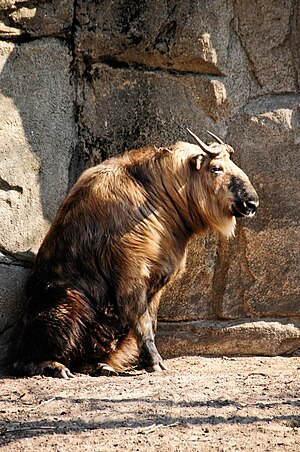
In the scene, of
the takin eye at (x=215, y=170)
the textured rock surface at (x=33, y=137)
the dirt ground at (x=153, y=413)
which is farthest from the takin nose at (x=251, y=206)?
the textured rock surface at (x=33, y=137)

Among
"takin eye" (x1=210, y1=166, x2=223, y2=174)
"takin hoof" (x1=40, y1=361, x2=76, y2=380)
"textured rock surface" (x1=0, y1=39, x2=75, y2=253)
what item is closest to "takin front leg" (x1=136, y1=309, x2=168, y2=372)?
"takin hoof" (x1=40, y1=361, x2=76, y2=380)

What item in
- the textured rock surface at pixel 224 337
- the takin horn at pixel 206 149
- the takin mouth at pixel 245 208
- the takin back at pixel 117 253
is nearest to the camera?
the takin back at pixel 117 253

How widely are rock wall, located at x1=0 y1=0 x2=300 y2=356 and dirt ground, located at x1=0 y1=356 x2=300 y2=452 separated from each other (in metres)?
1.05

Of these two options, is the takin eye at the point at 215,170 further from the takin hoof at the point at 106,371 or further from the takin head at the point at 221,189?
the takin hoof at the point at 106,371

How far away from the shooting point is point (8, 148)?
6.83 m

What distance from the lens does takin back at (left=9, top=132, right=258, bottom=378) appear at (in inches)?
258

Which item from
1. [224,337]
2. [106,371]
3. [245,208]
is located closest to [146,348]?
[106,371]

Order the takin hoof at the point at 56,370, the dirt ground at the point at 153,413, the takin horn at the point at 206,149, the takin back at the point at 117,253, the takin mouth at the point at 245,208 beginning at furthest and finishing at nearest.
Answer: the takin mouth at the point at 245,208, the takin horn at the point at 206,149, the takin back at the point at 117,253, the takin hoof at the point at 56,370, the dirt ground at the point at 153,413

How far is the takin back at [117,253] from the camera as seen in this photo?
6551mm

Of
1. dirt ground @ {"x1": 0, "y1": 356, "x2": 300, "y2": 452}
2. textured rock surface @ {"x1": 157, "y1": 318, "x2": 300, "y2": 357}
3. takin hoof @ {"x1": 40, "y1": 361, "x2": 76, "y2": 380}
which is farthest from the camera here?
textured rock surface @ {"x1": 157, "y1": 318, "x2": 300, "y2": 357}

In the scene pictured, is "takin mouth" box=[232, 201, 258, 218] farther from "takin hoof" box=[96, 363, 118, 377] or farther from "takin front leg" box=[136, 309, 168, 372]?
"takin hoof" box=[96, 363, 118, 377]

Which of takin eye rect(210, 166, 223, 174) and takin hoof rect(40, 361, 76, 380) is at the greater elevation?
takin eye rect(210, 166, 223, 174)

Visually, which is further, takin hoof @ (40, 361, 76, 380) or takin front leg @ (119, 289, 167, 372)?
takin front leg @ (119, 289, 167, 372)

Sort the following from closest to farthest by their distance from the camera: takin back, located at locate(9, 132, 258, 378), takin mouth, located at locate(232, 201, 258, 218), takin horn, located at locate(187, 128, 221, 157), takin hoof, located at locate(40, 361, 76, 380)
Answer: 1. takin hoof, located at locate(40, 361, 76, 380)
2. takin back, located at locate(9, 132, 258, 378)
3. takin horn, located at locate(187, 128, 221, 157)
4. takin mouth, located at locate(232, 201, 258, 218)
